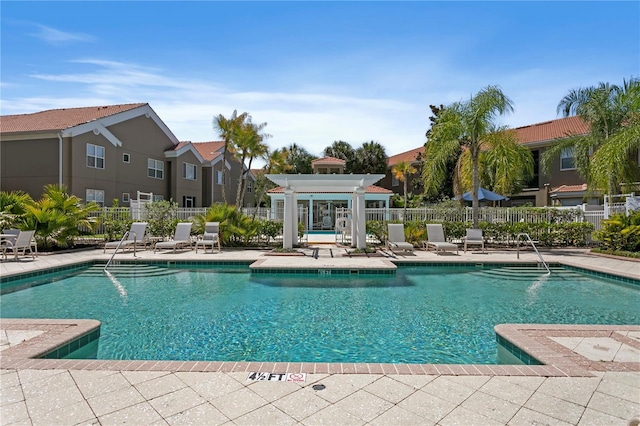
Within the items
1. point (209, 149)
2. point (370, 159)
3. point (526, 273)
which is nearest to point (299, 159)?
point (370, 159)

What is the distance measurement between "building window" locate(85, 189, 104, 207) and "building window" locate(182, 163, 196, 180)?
6.95m

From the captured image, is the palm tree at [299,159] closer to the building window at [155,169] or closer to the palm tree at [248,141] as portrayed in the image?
the palm tree at [248,141]

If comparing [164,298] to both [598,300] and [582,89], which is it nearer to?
[598,300]

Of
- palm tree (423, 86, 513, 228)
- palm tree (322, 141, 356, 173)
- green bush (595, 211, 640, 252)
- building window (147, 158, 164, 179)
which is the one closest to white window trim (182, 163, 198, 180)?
building window (147, 158, 164, 179)

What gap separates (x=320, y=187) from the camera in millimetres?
15086

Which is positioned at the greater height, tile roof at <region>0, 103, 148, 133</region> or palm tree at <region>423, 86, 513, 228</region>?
tile roof at <region>0, 103, 148, 133</region>

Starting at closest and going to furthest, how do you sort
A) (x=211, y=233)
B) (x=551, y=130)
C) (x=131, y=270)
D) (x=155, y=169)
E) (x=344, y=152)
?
(x=131, y=270), (x=211, y=233), (x=155, y=169), (x=551, y=130), (x=344, y=152)

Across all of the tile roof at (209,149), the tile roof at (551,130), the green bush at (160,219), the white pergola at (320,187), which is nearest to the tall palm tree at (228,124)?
the tile roof at (209,149)

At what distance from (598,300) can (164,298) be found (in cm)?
909

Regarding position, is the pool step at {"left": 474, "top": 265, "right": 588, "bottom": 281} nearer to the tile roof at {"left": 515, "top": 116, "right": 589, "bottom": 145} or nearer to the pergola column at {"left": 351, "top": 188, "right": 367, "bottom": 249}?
the pergola column at {"left": 351, "top": 188, "right": 367, "bottom": 249}

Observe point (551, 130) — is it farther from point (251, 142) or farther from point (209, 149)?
point (209, 149)

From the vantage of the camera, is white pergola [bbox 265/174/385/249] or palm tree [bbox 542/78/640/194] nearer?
white pergola [bbox 265/174/385/249]

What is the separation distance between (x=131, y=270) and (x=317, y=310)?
7100 millimetres

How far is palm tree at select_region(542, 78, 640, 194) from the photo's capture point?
14703 mm
